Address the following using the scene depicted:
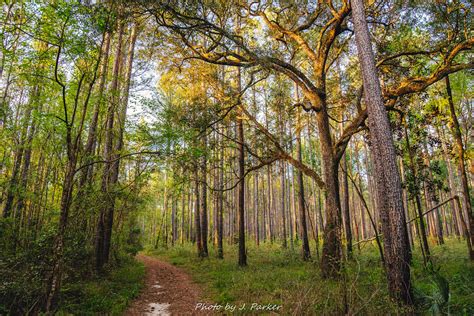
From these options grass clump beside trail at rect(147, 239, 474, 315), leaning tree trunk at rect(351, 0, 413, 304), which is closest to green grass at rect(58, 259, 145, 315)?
grass clump beside trail at rect(147, 239, 474, 315)

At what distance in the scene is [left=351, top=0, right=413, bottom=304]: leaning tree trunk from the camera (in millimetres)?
3994

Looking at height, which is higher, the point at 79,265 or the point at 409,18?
the point at 409,18

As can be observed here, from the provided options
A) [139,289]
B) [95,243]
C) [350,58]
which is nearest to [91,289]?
[139,289]

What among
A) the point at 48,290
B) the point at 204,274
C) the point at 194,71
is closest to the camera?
the point at 48,290

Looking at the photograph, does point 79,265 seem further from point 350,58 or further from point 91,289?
point 350,58

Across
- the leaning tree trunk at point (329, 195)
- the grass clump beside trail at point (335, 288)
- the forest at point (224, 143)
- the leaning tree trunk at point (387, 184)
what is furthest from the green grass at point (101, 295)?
the leaning tree trunk at point (387, 184)

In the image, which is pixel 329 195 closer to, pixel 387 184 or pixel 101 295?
pixel 387 184

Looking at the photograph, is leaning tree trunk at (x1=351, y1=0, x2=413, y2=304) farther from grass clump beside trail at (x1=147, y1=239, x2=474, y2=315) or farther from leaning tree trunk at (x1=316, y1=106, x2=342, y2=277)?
leaning tree trunk at (x1=316, y1=106, x2=342, y2=277)

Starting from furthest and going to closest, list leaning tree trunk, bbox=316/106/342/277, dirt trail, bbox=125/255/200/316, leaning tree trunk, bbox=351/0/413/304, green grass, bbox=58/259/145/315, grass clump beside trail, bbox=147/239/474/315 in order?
leaning tree trunk, bbox=316/106/342/277 < dirt trail, bbox=125/255/200/316 < green grass, bbox=58/259/145/315 < leaning tree trunk, bbox=351/0/413/304 < grass clump beside trail, bbox=147/239/474/315

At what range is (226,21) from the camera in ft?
25.8

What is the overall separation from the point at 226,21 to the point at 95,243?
8.53 metres

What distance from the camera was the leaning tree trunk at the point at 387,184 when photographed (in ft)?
13.1

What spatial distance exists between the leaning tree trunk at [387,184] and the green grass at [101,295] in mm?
5460

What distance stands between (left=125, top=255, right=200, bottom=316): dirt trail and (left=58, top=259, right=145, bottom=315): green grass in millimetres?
283
